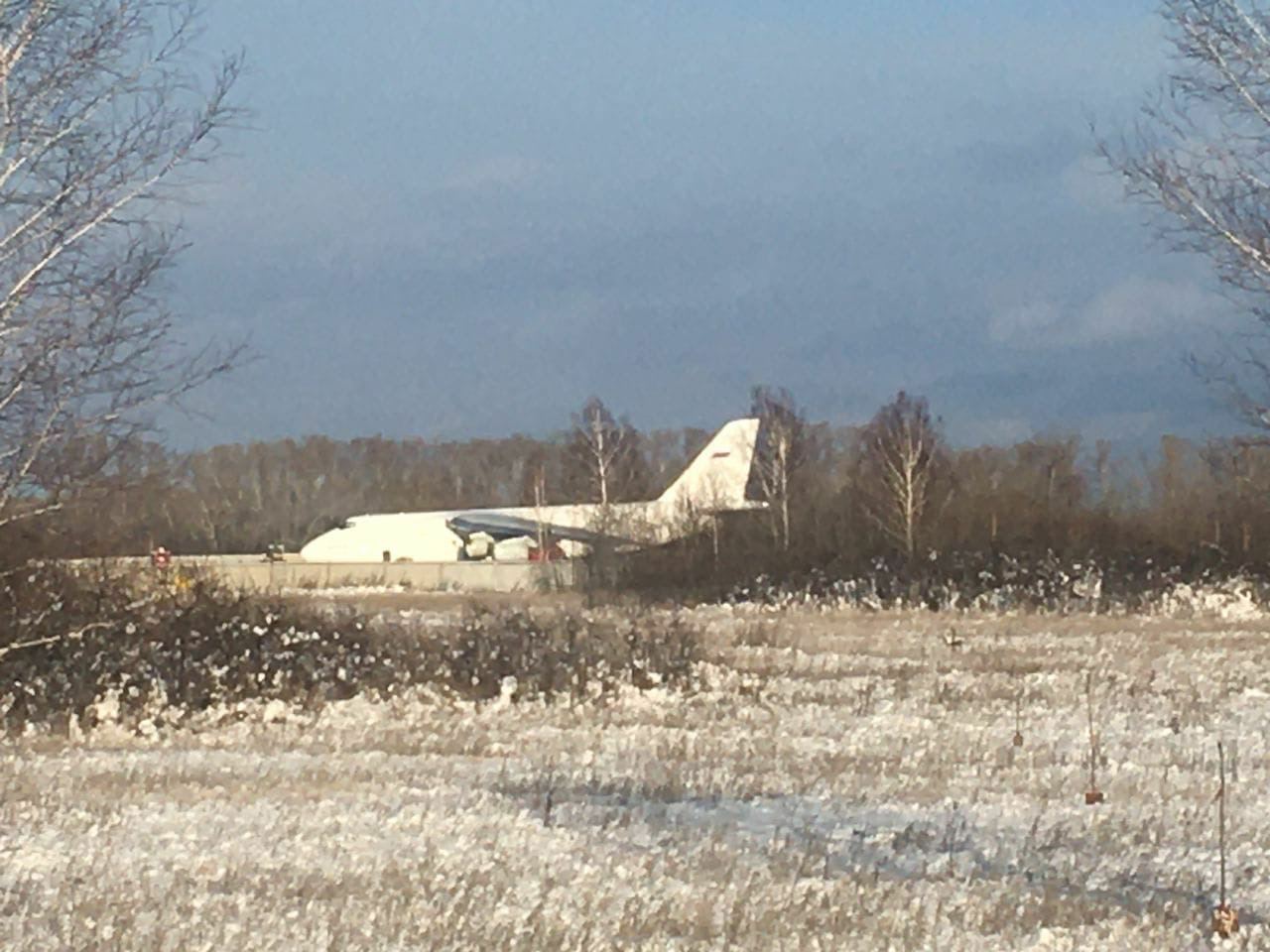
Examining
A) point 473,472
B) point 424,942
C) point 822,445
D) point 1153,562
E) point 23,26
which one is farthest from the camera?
point 473,472

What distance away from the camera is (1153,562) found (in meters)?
34.6

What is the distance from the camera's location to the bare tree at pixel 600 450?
208ft

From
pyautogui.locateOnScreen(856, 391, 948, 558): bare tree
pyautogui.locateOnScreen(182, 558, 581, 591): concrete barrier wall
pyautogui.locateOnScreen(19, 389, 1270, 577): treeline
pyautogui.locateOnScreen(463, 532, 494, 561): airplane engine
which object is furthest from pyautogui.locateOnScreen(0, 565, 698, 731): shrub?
pyautogui.locateOnScreen(463, 532, 494, 561): airplane engine

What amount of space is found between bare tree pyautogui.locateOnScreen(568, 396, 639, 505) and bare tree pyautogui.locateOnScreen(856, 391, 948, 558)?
11.0m

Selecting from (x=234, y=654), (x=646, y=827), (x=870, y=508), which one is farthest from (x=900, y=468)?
(x=646, y=827)

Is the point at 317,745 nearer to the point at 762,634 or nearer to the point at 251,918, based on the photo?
the point at 251,918

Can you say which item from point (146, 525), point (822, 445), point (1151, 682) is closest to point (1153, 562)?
point (1151, 682)

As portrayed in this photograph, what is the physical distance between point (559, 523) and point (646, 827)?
55193 mm

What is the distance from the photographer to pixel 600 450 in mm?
63562

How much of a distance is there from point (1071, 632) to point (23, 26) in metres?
18.2

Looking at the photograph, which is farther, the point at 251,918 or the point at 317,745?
the point at 317,745

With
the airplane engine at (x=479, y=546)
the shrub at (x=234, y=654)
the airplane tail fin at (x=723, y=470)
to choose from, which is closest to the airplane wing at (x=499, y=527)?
the airplane engine at (x=479, y=546)

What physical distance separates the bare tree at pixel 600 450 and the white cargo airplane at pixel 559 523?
1.30 meters

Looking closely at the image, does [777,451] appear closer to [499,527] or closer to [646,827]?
[499,527]
